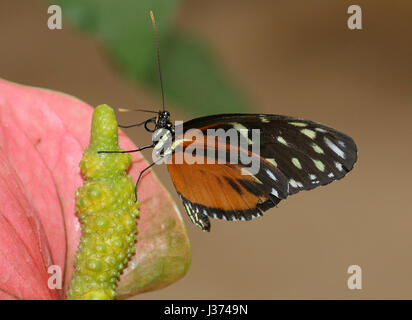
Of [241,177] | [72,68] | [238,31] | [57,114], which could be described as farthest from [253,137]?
[238,31]

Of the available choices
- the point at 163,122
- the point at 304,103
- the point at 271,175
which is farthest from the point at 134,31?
the point at 304,103

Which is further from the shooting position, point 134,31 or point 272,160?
point 134,31

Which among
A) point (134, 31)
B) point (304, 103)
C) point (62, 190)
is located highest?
point (304, 103)

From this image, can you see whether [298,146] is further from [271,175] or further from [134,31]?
[134,31]

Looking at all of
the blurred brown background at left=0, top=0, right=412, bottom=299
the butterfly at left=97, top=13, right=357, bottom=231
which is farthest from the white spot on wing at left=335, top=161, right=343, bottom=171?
the blurred brown background at left=0, top=0, right=412, bottom=299

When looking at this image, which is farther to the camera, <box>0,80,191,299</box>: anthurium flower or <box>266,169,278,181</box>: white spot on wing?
<box>266,169,278,181</box>: white spot on wing

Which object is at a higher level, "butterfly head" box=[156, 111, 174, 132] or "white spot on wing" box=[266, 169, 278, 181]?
"butterfly head" box=[156, 111, 174, 132]

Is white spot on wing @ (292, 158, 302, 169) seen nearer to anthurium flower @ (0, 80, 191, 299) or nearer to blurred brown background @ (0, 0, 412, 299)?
anthurium flower @ (0, 80, 191, 299)

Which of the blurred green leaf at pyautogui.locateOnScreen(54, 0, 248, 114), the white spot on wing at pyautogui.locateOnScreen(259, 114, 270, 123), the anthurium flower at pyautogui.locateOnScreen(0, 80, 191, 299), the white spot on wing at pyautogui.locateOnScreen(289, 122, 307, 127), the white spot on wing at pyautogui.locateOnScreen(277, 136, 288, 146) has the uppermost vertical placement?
the blurred green leaf at pyautogui.locateOnScreen(54, 0, 248, 114)
